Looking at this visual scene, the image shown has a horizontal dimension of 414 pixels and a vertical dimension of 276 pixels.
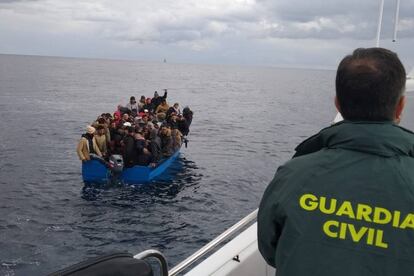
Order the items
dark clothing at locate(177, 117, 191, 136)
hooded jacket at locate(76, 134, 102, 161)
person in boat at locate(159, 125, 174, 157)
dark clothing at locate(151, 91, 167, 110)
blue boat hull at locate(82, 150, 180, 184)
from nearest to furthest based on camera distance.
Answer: hooded jacket at locate(76, 134, 102, 161) → blue boat hull at locate(82, 150, 180, 184) → person in boat at locate(159, 125, 174, 157) → dark clothing at locate(177, 117, 191, 136) → dark clothing at locate(151, 91, 167, 110)

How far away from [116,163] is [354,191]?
607 inches

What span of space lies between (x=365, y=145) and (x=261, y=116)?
5759 cm

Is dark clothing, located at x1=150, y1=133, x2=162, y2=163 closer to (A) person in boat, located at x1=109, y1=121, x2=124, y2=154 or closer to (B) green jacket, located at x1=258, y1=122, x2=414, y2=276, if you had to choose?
(A) person in boat, located at x1=109, y1=121, x2=124, y2=154

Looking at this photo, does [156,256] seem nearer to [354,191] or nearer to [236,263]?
[236,263]

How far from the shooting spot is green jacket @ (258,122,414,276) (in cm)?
166

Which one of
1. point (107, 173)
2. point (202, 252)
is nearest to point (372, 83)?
point (202, 252)

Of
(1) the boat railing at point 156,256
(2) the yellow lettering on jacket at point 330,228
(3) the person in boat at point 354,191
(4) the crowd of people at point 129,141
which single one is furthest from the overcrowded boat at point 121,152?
(2) the yellow lettering on jacket at point 330,228

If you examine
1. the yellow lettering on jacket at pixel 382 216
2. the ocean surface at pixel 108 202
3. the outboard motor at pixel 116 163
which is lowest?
the ocean surface at pixel 108 202

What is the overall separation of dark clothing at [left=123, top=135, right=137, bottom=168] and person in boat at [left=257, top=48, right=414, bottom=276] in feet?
50.1

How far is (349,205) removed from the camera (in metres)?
1.70

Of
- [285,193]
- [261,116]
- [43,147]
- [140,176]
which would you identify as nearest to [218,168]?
[140,176]

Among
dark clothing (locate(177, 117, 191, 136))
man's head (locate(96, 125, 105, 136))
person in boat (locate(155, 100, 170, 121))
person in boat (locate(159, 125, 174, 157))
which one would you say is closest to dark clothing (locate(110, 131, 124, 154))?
man's head (locate(96, 125, 105, 136))

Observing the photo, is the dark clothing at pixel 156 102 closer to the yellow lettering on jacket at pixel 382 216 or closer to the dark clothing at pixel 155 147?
the dark clothing at pixel 155 147

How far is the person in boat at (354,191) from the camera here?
1664 millimetres
